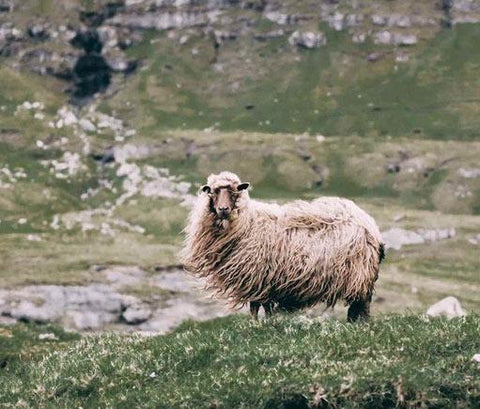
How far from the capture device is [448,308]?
33.7 m

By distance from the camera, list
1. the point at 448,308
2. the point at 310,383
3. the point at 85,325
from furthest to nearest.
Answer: the point at 85,325, the point at 448,308, the point at 310,383

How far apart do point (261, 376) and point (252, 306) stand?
594cm

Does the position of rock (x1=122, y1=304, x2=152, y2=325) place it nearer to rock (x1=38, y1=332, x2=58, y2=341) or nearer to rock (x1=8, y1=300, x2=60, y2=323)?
rock (x1=8, y1=300, x2=60, y2=323)

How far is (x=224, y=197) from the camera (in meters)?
21.0

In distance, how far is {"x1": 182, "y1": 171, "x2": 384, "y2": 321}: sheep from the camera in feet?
67.0

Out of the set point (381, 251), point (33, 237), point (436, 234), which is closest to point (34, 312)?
point (33, 237)

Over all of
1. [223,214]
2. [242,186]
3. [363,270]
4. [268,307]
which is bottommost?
[268,307]

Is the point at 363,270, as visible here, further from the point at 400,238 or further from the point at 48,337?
the point at 400,238

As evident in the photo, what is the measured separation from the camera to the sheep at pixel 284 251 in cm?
2042

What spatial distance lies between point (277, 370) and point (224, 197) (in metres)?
6.70

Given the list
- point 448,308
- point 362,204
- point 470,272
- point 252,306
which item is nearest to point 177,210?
point 362,204

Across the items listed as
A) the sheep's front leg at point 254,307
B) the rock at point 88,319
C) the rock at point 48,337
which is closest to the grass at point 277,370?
the sheep's front leg at point 254,307

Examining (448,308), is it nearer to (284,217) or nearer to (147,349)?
(284,217)

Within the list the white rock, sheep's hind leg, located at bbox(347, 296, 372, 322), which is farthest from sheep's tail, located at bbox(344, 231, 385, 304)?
the white rock
